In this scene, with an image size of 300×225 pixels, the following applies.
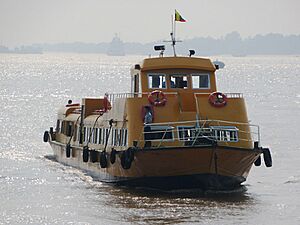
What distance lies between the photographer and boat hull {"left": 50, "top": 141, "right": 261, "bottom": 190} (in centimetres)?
3512

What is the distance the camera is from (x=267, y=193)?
3891 cm

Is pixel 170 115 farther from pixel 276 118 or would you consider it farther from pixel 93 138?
pixel 276 118

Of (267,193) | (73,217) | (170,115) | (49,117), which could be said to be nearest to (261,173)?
(267,193)

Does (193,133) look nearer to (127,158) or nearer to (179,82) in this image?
(127,158)

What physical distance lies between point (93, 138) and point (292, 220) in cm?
1151

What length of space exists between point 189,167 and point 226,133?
6.42 ft

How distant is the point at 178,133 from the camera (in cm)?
3616

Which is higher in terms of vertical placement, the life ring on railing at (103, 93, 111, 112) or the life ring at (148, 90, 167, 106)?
the life ring at (148, 90, 167, 106)

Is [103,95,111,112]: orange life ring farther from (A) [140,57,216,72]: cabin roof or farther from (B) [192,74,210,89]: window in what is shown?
(B) [192,74,210,89]: window

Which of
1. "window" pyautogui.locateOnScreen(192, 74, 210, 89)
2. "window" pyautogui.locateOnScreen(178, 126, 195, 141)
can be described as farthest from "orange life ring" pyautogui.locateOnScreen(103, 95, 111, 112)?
"window" pyautogui.locateOnScreen(178, 126, 195, 141)

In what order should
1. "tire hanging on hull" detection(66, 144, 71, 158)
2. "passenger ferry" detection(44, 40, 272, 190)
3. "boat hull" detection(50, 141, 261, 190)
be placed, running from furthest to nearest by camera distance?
"tire hanging on hull" detection(66, 144, 71, 158), "passenger ferry" detection(44, 40, 272, 190), "boat hull" detection(50, 141, 261, 190)

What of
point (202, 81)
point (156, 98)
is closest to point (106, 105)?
point (202, 81)

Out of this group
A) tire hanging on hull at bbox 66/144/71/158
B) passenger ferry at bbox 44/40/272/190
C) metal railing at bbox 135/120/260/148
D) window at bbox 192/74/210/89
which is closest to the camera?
passenger ferry at bbox 44/40/272/190

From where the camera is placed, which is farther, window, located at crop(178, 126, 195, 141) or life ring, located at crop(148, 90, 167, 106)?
life ring, located at crop(148, 90, 167, 106)
